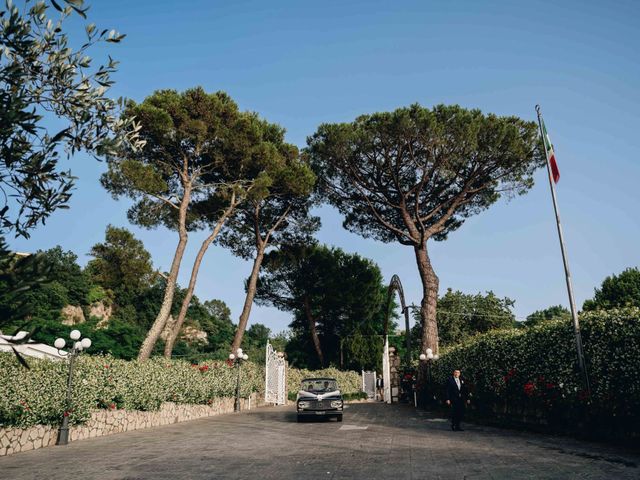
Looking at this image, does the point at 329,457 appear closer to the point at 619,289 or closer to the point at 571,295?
the point at 571,295

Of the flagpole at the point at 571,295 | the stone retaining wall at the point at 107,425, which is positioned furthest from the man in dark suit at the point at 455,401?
the stone retaining wall at the point at 107,425

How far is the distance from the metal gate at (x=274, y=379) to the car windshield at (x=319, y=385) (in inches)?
314

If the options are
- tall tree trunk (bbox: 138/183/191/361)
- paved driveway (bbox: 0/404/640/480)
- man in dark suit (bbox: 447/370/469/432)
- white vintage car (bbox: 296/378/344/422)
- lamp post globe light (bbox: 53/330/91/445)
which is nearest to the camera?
paved driveway (bbox: 0/404/640/480)

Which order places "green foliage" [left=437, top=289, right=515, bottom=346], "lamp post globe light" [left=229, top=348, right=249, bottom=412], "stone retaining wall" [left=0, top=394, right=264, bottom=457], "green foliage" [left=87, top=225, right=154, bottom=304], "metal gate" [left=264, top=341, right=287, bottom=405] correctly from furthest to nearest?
1. "green foliage" [left=87, top=225, right=154, bottom=304]
2. "green foliage" [left=437, top=289, right=515, bottom=346]
3. "metal gate" [left=264, top=341, right=287, bottom=405]
4. "lamp post globe light" [left=229, top=348, right=249, bottom=412]
5. "stone retaining wall" [left=0, top=394, right=264, bottom=457]

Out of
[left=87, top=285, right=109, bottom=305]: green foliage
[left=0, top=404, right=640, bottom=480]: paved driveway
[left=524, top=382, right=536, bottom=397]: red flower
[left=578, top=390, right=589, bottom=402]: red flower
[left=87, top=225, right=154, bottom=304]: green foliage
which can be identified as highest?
[left=87, top=225, right=154, bottom=304]: green foliage

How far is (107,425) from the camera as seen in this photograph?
1195 cm

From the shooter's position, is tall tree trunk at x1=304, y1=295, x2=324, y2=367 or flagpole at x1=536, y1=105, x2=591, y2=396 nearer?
flagpole at x1=536, y1=105, x2=591, y2=396

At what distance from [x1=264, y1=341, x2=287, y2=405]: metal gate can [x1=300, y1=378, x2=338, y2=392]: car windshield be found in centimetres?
797

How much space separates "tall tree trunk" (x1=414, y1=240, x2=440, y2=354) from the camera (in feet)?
71.0

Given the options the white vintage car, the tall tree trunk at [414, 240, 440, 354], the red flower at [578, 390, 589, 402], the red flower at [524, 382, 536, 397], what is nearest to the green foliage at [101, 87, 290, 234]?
the tall tree trunk at [414, 240, 440, 354]

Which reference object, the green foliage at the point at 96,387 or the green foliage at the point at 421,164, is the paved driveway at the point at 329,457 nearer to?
the green foliage at the point at 96,387

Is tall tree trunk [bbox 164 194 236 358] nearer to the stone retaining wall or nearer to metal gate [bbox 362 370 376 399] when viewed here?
the stone retaining wall

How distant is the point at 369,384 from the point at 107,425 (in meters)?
25.5

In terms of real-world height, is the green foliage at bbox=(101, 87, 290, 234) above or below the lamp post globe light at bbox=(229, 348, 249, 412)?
above
